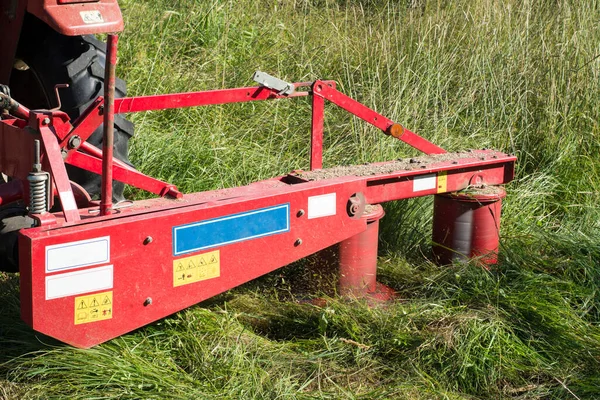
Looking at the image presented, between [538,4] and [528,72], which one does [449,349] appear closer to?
[528,72]

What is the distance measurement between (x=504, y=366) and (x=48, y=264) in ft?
5.04

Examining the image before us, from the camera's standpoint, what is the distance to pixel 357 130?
15.6 ft

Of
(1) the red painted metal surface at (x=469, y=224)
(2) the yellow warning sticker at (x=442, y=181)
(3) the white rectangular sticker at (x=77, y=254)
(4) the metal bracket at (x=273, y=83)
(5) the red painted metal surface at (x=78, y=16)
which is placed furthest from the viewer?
(1) the red painted metal surface at (x=469, y=224)

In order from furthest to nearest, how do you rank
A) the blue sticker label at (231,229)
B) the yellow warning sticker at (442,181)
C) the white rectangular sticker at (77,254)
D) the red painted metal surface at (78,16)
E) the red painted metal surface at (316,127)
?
the yellow warning sticker at (442,181) → the red painted metal surface at (316,127) → the red painted metal surface at (78,16) → the blue sticker label at (231,229) → the white rectangular sticker at (77,254)

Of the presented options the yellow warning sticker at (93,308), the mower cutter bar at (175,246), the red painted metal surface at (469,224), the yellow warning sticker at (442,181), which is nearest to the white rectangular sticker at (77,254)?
the mower cutter bar at (175,246)

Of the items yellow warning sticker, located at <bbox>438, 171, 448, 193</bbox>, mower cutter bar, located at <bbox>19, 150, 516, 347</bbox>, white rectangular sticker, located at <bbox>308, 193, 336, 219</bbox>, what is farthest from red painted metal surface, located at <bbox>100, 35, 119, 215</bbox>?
yellow warning sticker, located at <bbox>438, 171, 448, 193</bbox>

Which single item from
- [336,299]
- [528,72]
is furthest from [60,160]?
[528,72]

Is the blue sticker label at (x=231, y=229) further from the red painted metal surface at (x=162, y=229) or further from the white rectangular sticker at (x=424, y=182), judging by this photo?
the white rectangular sticker at (x=424, y=182)

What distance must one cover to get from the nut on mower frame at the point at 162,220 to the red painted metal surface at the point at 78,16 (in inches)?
11.9

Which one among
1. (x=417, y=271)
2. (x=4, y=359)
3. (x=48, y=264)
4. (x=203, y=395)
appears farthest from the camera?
(x=417, y=271)

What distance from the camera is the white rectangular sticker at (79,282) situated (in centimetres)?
246

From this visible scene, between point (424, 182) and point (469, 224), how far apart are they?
33 centimetres

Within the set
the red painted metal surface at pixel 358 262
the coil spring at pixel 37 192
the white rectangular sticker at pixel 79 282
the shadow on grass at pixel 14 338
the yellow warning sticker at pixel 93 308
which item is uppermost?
the coil spring at pixel 37 192

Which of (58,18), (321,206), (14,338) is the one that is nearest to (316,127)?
(321,206)
